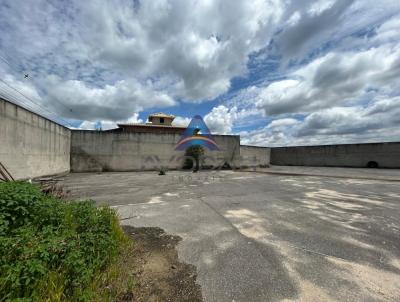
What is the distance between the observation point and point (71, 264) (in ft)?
5.49

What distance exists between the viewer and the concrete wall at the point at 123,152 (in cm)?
1307

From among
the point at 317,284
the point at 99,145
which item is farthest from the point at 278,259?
the point at 99,145

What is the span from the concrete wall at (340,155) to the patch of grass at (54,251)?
22.0 metres

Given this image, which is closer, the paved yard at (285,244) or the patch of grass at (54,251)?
the patch of grass at (54,251)

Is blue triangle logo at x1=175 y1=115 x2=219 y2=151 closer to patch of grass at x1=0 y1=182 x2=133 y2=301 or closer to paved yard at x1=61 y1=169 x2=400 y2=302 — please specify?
paved yard at x1=61 y1=169 x2=400 y2=302

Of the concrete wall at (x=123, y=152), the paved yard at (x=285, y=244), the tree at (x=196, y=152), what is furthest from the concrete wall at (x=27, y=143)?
the tree at (x=196, y=152)

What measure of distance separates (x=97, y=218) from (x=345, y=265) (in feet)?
10.5

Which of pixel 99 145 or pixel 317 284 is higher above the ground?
pixel 99 145

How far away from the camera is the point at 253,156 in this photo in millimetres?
20109

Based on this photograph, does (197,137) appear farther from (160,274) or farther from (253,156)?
(160,274)

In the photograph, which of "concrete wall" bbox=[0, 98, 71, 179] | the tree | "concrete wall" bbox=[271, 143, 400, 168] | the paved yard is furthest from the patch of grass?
"concrete wall" bbox=[271, 143, 400, 168]

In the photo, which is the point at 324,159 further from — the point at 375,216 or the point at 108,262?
the point at 108,262

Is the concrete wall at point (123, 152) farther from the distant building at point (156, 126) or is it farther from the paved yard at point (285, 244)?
the paved yard at point (285, 244)

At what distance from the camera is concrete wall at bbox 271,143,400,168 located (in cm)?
1600
